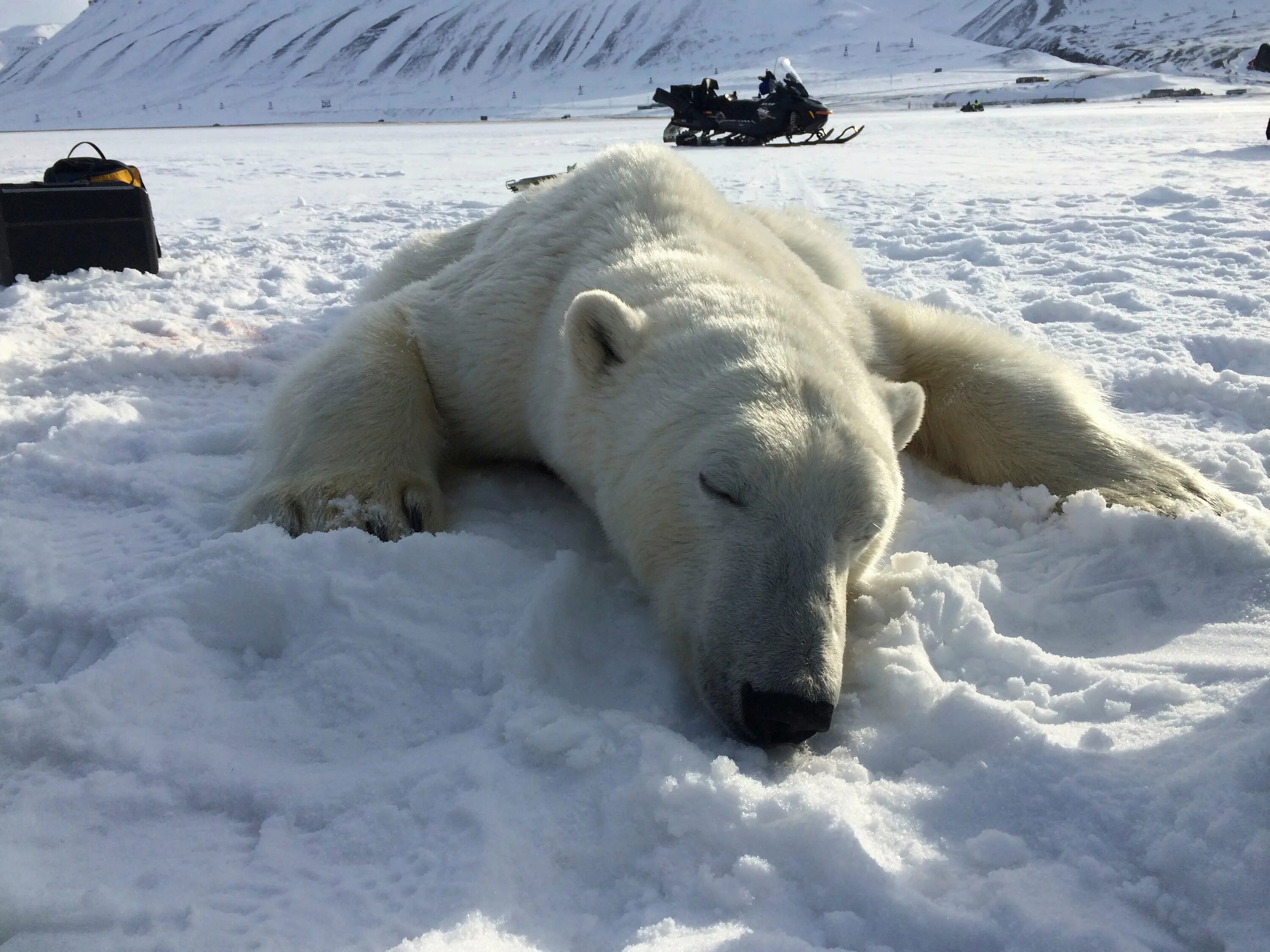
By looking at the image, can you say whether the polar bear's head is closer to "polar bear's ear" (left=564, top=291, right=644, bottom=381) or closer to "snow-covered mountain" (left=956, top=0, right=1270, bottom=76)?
"polar bear's ear" (left=564, top=291, right=644, bottom=381)

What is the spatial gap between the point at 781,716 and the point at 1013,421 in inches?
62.7

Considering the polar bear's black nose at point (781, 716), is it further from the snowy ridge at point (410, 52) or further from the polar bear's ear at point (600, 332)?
the snowy ridge at point (410, 52)

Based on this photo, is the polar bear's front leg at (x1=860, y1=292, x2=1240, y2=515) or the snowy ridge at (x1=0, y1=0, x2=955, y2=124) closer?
the polar bear's front leg at (x1=860, y1=292, x2=1240, y2=515)

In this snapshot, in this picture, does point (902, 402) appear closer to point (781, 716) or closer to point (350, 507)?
point (781, 716)

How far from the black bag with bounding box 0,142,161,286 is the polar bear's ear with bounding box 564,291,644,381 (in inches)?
147

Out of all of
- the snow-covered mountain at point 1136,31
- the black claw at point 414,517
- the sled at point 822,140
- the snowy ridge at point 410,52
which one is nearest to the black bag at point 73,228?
the black claw at point 414,517

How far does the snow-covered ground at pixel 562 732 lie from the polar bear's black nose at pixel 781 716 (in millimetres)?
38

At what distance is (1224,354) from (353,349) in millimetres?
3245

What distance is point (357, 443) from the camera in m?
2.43

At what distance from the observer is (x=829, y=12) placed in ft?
281

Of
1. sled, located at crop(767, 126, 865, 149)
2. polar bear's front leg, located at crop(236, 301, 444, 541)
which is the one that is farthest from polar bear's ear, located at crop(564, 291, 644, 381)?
sled, located at crop(767, 126, 865, 149)

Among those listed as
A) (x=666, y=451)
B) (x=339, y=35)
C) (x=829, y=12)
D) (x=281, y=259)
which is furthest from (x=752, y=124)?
(x=339, y=35)

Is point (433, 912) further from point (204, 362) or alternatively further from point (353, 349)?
point (204, 362)

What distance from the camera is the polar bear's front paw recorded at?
85.1 inches
